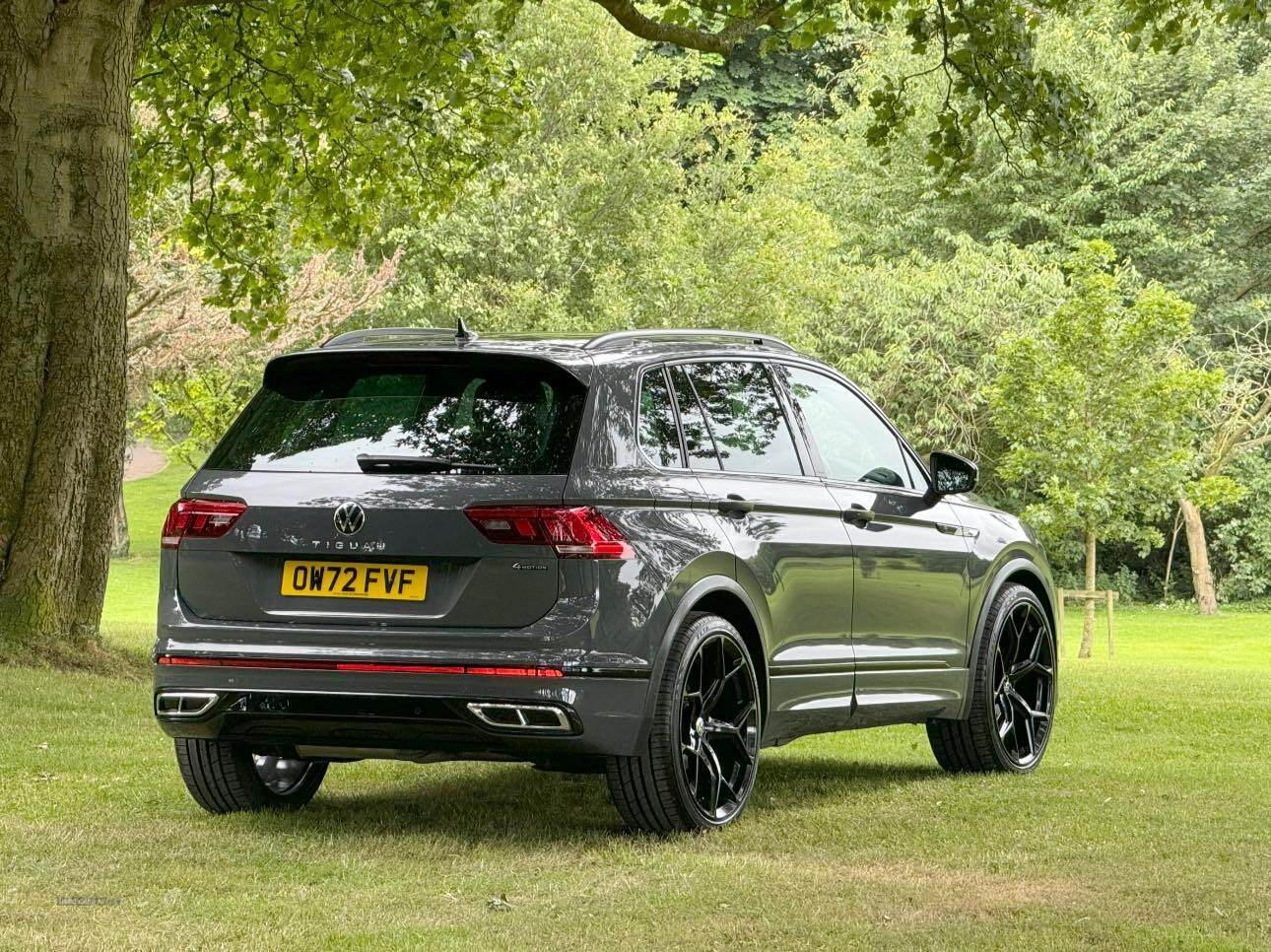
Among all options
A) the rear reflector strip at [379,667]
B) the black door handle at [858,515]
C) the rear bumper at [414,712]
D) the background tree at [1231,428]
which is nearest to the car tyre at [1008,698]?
the black door handle at [858,515]

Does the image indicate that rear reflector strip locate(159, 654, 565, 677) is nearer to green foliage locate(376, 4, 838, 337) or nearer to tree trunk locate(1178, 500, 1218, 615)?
green foliage locate(376, 4, 838, 337)

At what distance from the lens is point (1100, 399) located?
3036cm

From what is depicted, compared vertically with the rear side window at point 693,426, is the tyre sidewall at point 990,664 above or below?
below

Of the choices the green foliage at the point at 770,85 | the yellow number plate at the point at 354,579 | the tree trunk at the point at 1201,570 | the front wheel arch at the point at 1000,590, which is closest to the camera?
the yellow number plate at the point at 354,579

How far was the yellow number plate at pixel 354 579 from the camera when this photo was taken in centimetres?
655

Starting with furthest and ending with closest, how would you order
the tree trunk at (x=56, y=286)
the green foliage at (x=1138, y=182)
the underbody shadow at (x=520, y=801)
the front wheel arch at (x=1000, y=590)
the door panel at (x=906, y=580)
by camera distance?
the green foliage at (x=1138, y=182), the tree trunk at (x=56, y=286), the front wheel arch at (x=1000, y=590), the door panel at (x=906, y=580), the underbody shadow at (x=520, y=801)

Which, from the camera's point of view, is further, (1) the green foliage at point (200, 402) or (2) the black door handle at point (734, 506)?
(1) the green foliage at point (200, 402)

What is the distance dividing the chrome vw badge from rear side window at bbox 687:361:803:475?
1506 millimetres

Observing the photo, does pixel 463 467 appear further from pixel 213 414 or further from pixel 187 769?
pixel 213 414

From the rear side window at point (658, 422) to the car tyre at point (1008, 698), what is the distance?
2.56 meters

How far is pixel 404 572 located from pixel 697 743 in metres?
1.27

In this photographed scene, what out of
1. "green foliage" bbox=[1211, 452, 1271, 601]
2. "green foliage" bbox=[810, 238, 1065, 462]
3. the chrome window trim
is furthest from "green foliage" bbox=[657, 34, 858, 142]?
the chrome window trim

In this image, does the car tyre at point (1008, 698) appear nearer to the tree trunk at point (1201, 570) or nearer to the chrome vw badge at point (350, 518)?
the chrome vw badge at point (350, 518)

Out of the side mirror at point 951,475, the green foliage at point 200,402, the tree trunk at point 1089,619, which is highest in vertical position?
the green foliage at point 200,402
